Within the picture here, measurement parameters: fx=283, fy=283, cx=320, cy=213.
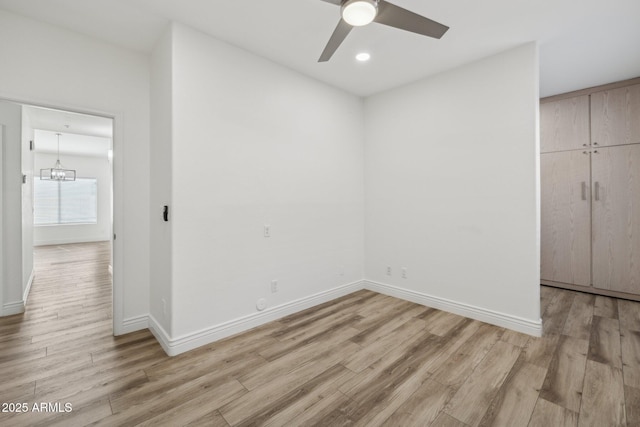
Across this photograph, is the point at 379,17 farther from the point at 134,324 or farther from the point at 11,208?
the point at 11,208

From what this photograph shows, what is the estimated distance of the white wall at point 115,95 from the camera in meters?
2.25

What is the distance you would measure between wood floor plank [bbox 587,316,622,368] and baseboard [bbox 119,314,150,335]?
3895mm

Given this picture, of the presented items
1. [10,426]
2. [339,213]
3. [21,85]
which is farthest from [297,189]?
[10,426]

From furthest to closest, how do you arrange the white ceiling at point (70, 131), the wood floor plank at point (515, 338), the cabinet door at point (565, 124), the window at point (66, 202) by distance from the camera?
the window at point (66, 202), the white ceiling at point (70, 131), the cabinet door at point (565, 124), the wood floor plank at point (515, 338)

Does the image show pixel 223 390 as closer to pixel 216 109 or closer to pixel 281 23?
pixel 216 109

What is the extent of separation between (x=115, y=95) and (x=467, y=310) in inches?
162

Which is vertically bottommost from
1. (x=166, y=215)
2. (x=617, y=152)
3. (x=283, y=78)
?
(x=166, y=215)

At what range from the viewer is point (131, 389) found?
1.87m

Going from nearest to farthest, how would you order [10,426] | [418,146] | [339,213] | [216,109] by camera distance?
[10,426] → [216,109] → [418,146] → [339,213]

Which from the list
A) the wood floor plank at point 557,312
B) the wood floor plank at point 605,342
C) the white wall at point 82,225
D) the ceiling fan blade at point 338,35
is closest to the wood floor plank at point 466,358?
the wood floor plank at point 557,312

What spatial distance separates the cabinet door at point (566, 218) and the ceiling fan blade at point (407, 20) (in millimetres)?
3302

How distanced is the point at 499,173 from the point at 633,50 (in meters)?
1.85

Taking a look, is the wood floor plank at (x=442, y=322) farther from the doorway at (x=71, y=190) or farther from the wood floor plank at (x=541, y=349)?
the doorway at (x=71, y=190)

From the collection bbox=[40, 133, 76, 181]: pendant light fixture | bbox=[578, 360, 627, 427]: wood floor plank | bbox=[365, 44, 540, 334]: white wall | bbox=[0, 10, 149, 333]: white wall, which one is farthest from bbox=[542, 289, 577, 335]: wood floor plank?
bbox=[40, 133, 76, 181]: pendant light fixture
